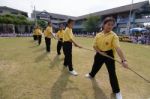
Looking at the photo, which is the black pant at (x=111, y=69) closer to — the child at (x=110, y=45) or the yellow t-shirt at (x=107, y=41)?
the child at (x=110, y=45)

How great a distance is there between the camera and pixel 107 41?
5.42m

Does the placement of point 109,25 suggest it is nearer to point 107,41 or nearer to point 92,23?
point 107,41

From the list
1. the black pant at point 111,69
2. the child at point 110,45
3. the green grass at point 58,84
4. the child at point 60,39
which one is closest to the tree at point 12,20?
the child at point 60,39

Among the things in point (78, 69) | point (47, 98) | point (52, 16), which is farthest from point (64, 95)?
point (52, 16)

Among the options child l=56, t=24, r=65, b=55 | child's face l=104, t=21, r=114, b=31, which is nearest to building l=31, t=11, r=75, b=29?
child l=56, t=24, r=65, b=55

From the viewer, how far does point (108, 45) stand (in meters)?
5.46

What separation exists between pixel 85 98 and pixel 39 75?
7.61 ft

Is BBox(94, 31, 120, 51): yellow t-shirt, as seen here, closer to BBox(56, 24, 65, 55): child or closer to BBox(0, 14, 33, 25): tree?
BBox(56, 24, 65, 55): child

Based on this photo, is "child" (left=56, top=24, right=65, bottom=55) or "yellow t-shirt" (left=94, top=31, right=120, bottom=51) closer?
"yellow t-shirt" (left=94, top=31, right=120, bottom=51)

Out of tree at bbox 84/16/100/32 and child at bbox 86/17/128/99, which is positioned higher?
tree at bbox 84/16/100/32

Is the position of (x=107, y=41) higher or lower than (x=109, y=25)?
lower

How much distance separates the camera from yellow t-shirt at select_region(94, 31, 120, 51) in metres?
5.27

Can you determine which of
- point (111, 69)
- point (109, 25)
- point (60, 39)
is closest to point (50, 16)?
point (60, 39)

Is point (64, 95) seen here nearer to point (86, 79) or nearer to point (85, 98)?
point (85, 98)
